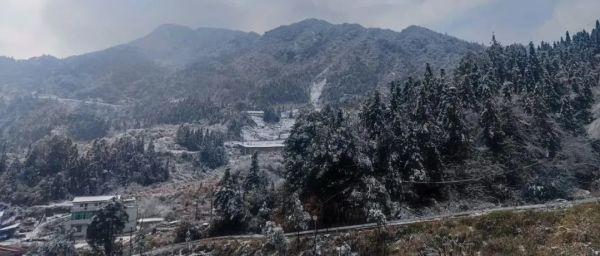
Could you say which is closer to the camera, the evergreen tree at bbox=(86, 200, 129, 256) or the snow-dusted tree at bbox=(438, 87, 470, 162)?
the snow-dusted tree at bbox=(438, 87, 470, 162)

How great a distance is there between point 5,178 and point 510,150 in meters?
136

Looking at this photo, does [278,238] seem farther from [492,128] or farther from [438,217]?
[492,128]

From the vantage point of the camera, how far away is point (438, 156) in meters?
52.3

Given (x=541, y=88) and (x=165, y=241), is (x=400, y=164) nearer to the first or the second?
→ (x=165, y=241)

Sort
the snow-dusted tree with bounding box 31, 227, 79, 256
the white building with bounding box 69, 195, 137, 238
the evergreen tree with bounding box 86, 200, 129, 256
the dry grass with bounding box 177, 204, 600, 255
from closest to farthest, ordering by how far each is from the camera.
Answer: the dry grass with bounding box 177, 204, 600, 255 < the snow-dusted tree with bounding box 31, 227, 79, 256 < the evergreen tree with bounding box 86, 200, 129, 256 < the white building with bounding box 69, 195, 137, 238

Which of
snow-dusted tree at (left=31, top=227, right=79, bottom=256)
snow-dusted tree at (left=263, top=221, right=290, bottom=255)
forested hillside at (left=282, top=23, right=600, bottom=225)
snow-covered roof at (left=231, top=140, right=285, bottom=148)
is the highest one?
snow-covered roof at (left=231, top=140, right=285, bottom=148)

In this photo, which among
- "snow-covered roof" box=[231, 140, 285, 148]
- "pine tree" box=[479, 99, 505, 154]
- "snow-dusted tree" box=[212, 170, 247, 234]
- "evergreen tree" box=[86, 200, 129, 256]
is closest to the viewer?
"pine tree" box=[479, 99, 505, 154]

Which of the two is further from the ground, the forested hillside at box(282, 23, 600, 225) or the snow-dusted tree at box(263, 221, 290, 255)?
the forested hillside at box(282, 23, 600, 225)

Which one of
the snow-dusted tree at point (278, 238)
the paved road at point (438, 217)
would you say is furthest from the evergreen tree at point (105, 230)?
the snow-dusted tree at point (278, 238)

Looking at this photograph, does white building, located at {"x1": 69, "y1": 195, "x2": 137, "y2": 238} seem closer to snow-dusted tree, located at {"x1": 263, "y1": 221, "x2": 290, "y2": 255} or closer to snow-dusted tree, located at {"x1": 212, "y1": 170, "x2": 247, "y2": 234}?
snow-dusted tree, located at {"x1": 212, "y1": 170, "x2": 247, "y2": 234}

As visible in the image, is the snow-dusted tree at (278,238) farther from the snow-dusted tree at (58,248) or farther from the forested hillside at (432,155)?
the snow-dusted tree at (58,248)

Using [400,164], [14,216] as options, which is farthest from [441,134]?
[14,216]

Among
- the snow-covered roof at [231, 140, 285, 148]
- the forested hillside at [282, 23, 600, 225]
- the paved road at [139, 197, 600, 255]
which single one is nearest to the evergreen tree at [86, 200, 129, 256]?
the paved road at [139, 197, 600, 255]

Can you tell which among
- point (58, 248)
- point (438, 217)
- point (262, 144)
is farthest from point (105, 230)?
point (262, 144)
